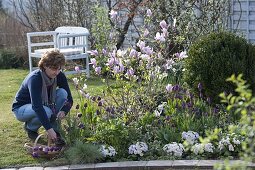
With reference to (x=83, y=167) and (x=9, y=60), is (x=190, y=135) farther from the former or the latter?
(x=9, y=60)

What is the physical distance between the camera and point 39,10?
1335cm

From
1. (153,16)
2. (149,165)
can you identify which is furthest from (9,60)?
(149,165)

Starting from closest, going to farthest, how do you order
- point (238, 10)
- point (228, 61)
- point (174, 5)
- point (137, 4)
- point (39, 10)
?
point (228, 61)
point (174, 5)
point (238, 10)
point (137, 4)
point (39, 10)

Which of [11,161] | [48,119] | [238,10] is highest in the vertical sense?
[238,10]

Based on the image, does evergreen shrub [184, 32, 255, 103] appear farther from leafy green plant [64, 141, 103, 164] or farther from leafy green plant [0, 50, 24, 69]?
leafy green plant [0, 50, 24, 69]

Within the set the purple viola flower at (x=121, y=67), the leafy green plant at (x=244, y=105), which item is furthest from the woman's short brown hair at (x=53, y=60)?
the leafy green plant at (x=244, y=105)

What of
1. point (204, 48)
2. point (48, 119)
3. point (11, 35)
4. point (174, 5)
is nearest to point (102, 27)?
point (174, 5)

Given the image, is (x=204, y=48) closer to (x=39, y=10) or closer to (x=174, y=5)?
(x=174, y=5)

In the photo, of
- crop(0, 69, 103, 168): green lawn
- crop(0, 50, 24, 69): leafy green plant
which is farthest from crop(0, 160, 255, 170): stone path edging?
crop(0, 50, 24, 69): leafy green plant

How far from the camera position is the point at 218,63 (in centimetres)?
618

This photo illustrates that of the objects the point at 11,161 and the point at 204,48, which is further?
the point at 204,48

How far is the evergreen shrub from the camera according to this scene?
6172 millimetres

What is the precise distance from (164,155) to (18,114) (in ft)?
5.58

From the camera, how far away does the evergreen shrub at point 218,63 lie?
6.17m
